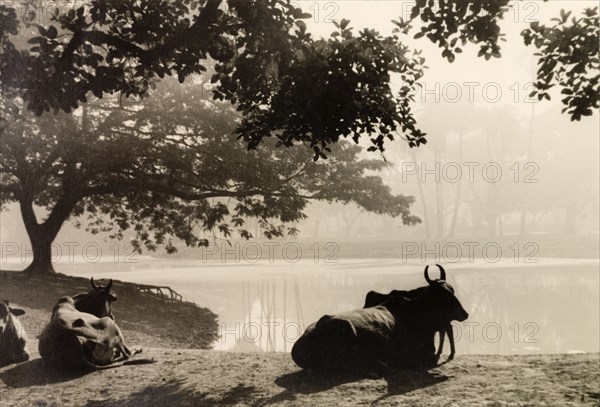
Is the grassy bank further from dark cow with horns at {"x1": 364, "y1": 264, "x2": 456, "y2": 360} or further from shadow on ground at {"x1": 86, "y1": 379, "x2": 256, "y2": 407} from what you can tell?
dark cow with horns at {"x1": 364, "y1": 264, "x2": 456, "y2": 360}

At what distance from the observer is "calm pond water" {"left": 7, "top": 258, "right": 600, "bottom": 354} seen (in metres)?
14.4

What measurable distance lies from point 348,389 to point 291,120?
11.4ft

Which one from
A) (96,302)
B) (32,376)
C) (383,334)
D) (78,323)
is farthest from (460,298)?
(32,376)

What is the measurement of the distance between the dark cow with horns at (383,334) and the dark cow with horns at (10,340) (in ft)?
13.7

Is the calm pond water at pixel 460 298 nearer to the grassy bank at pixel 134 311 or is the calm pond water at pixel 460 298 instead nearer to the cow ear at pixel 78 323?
the grassy bank at pixel 134 311

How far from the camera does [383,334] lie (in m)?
7.80

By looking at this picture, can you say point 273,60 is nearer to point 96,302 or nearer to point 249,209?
point 96,302

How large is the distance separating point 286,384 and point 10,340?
14.0 ft

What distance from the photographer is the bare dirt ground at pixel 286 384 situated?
663 cm

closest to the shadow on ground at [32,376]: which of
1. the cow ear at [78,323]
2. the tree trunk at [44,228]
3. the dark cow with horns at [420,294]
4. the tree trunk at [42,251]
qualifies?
the cow ear at [78,323]

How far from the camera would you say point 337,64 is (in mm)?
7965

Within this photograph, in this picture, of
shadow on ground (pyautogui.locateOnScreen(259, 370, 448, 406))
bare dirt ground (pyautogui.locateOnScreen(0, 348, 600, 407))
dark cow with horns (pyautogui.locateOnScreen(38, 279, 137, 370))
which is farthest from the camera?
dark cow with horns (pyautogui.locateOnScreen(38, 279, 137, 370))

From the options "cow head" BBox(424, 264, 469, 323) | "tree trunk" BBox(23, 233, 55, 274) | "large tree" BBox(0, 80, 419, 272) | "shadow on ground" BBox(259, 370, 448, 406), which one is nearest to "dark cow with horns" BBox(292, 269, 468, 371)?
"cow head" BBox(424, 264, 469, 323)

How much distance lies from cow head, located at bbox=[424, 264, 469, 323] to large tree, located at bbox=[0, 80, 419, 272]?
909 centimetres
